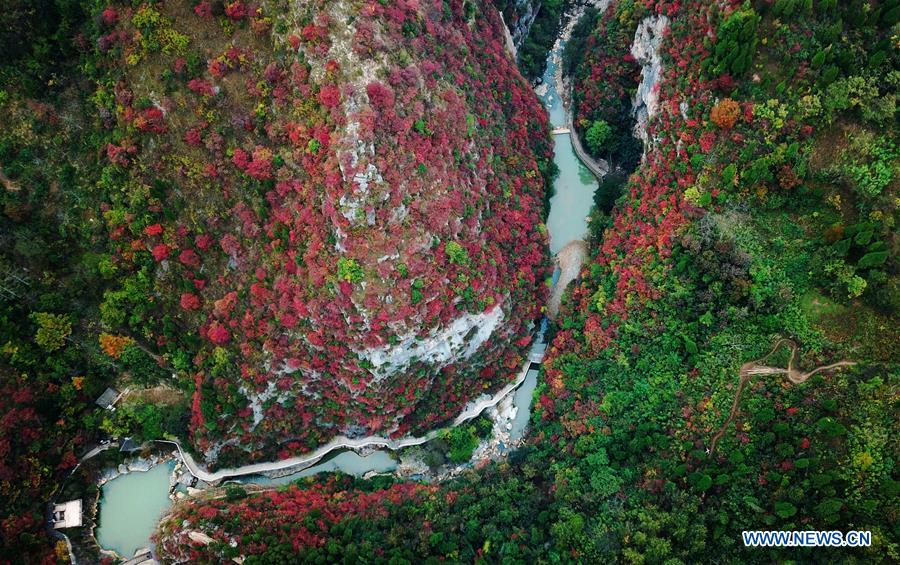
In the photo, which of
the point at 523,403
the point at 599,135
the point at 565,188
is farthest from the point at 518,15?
the point at 523,403

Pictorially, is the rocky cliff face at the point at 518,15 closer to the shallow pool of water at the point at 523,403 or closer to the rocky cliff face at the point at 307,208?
the rocky cliff face at the point at 307,208

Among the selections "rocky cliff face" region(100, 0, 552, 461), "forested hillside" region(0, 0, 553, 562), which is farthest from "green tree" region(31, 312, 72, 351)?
"rocky cliff face" region(100, 0, 552, 461)

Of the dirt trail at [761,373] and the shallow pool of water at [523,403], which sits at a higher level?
the dirt trail at [761,373]

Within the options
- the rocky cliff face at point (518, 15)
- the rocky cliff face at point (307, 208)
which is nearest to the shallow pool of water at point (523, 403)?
the rocky cliff face at point (307, 208)

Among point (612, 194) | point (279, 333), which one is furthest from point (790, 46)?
point (279, 333)

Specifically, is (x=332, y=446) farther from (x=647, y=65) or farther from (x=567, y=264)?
(x=647, y=65)

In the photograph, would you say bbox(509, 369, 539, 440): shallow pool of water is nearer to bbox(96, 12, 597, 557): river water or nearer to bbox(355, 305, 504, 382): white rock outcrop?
bbox(96, 12, 597, 557): river water
